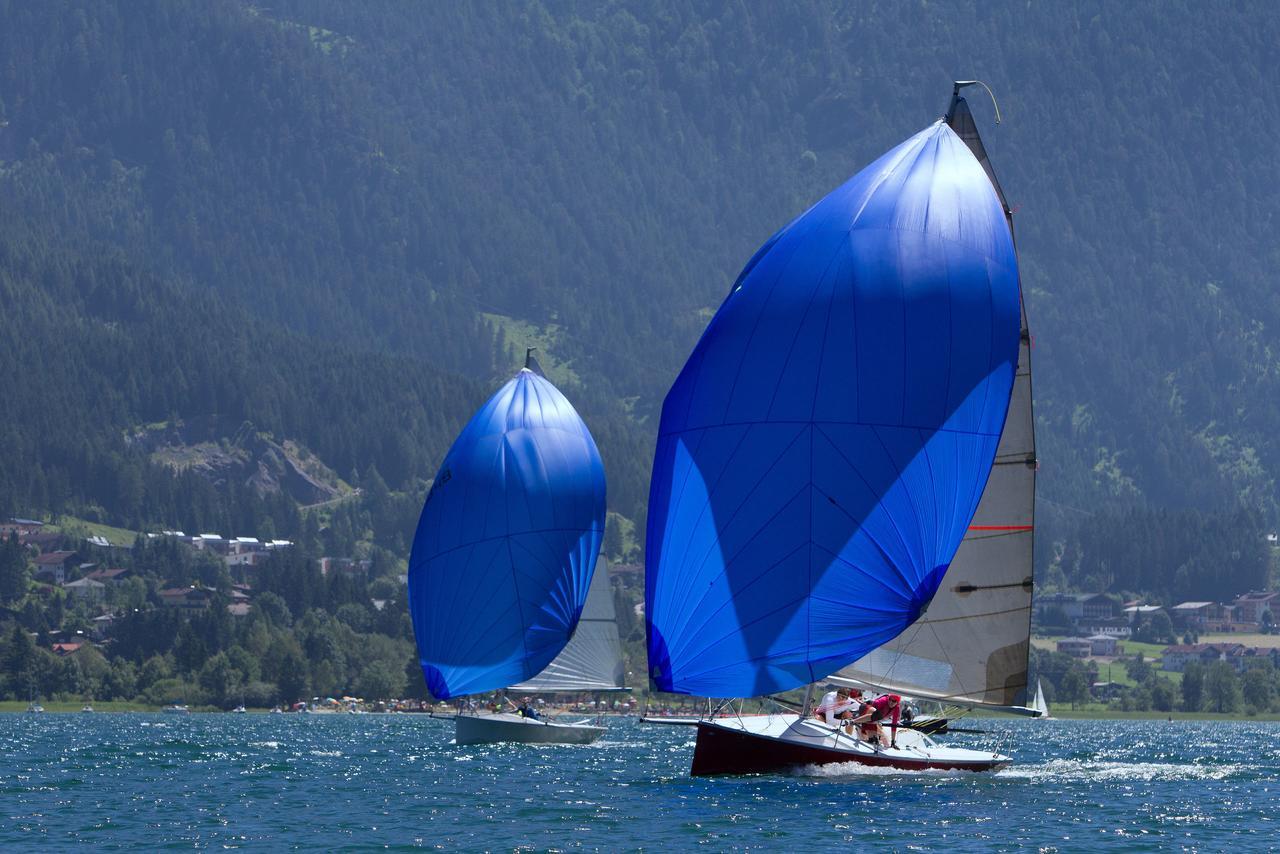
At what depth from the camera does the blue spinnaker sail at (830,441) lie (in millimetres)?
54594

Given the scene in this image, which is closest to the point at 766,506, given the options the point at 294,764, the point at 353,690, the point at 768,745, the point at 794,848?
the point at 768,745

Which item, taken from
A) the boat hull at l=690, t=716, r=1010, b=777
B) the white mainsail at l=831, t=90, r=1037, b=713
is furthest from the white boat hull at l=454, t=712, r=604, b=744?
the white mainsail at l=831, t=90, r=1037, b=713

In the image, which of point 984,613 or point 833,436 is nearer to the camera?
point 833,436

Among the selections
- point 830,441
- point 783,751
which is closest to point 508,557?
point 783,751

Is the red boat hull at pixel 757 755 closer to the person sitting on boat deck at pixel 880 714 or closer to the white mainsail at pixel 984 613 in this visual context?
the person sitting on boat deck at pixel 880 714

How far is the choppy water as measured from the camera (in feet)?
162

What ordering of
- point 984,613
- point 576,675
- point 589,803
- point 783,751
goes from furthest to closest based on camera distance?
point 576,675 → point 984,613 → point 589,803 → point 783,751

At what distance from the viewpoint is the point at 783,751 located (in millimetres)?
57438

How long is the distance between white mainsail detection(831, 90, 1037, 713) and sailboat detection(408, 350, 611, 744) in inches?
1165

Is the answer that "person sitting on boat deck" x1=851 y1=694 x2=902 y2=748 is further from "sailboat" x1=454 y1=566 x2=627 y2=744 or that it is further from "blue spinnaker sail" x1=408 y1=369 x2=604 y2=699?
"sailboat" x1=454 y1=566 x2=627 y2=744

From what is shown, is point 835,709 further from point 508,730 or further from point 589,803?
point 508,730

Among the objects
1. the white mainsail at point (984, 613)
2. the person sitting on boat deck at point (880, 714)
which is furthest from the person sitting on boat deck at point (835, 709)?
the white mainsail at point (984, 613)

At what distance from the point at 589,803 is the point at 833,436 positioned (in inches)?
429

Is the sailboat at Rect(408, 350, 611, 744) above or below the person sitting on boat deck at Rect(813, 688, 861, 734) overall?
above
